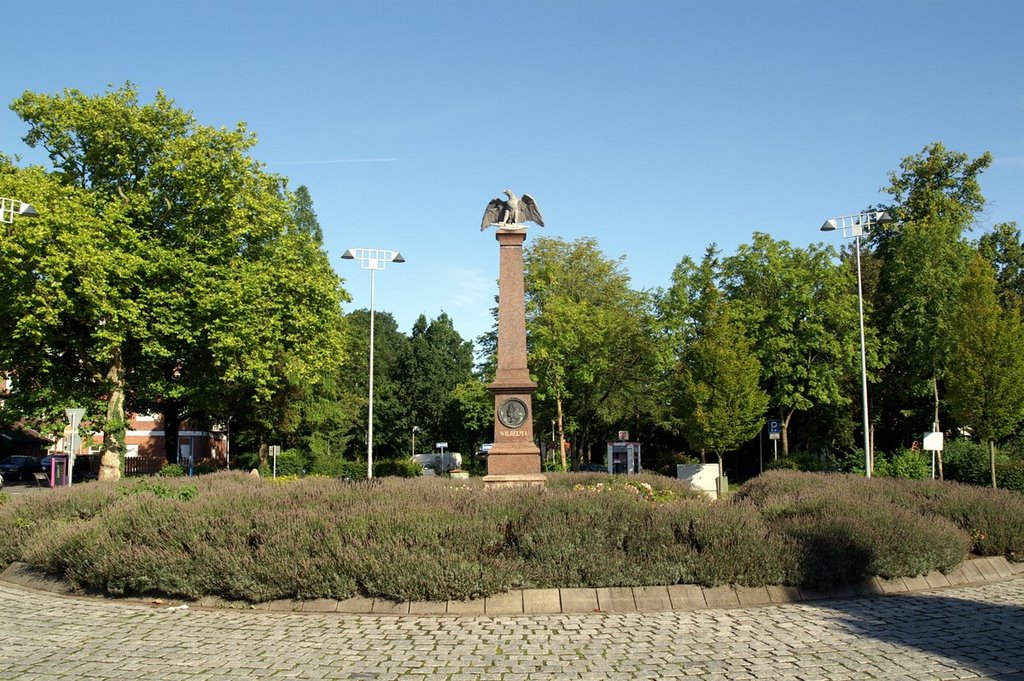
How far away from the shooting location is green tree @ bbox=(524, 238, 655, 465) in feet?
124

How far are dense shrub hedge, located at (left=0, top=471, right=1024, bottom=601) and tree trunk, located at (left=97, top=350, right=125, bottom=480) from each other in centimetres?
1669

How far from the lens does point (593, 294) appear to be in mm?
43312

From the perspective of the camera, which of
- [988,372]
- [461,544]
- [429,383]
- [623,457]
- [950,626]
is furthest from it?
[429,383]

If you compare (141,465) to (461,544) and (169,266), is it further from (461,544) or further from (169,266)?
(461,544)

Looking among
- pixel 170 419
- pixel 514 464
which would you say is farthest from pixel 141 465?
pixel 514 464

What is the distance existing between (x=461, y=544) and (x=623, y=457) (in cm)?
3111

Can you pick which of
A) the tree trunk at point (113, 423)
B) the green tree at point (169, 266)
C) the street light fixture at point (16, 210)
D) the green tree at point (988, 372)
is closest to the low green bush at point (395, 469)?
the green tree at point (169, 266)

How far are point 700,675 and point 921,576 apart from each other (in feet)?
17.8

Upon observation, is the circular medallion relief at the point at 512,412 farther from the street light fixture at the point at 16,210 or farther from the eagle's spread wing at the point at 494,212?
the street light fixture at the point at 16,210

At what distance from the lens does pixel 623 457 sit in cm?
3903

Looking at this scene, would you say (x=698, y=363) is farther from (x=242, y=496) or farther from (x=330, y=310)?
(x=242, y=496)

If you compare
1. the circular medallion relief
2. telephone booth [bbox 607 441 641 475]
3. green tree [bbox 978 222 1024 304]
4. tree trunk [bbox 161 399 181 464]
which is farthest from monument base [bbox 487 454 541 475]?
green tree [bbox 978 222 1024 304]

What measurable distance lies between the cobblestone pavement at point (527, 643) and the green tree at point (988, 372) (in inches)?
794

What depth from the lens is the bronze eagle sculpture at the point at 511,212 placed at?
1869cm
